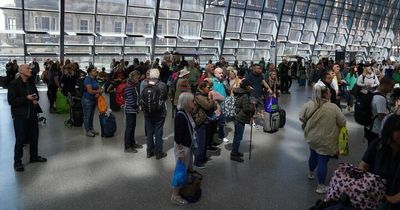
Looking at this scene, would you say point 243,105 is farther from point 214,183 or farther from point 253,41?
point 253,41

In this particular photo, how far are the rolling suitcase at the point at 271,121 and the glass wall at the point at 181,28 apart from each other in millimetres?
7818

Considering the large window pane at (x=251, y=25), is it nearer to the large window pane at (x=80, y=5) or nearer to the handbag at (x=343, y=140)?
the large window pane at (x=80, y=5)

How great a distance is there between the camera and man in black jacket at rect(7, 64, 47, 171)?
4.90 m

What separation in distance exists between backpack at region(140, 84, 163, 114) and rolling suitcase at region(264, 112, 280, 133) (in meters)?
2.82

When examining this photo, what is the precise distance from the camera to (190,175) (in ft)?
13.8

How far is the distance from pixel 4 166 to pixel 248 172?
3642mm

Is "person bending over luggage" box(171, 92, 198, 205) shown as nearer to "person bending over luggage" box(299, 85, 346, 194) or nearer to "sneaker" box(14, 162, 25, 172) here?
"person bending over luggage" box(299, 85, 346, 194)

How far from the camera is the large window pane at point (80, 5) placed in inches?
573

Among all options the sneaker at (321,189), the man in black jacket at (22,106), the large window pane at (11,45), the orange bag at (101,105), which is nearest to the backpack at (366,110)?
the sneaker at (321,189)

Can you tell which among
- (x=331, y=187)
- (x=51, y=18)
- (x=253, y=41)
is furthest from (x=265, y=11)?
(x=331, y=187)

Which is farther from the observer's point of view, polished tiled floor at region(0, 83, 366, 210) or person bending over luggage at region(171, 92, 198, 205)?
polished tiled floor at region(0, 83, 366, 210)

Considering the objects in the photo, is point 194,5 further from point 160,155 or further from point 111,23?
point 160,155

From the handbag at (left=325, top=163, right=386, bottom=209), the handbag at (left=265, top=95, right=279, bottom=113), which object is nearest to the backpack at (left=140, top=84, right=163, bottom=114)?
the handbag at (left=265, top=95, right=279, bottom=113)

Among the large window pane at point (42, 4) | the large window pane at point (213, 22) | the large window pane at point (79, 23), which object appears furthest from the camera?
the large window pane at point (213, 22)
